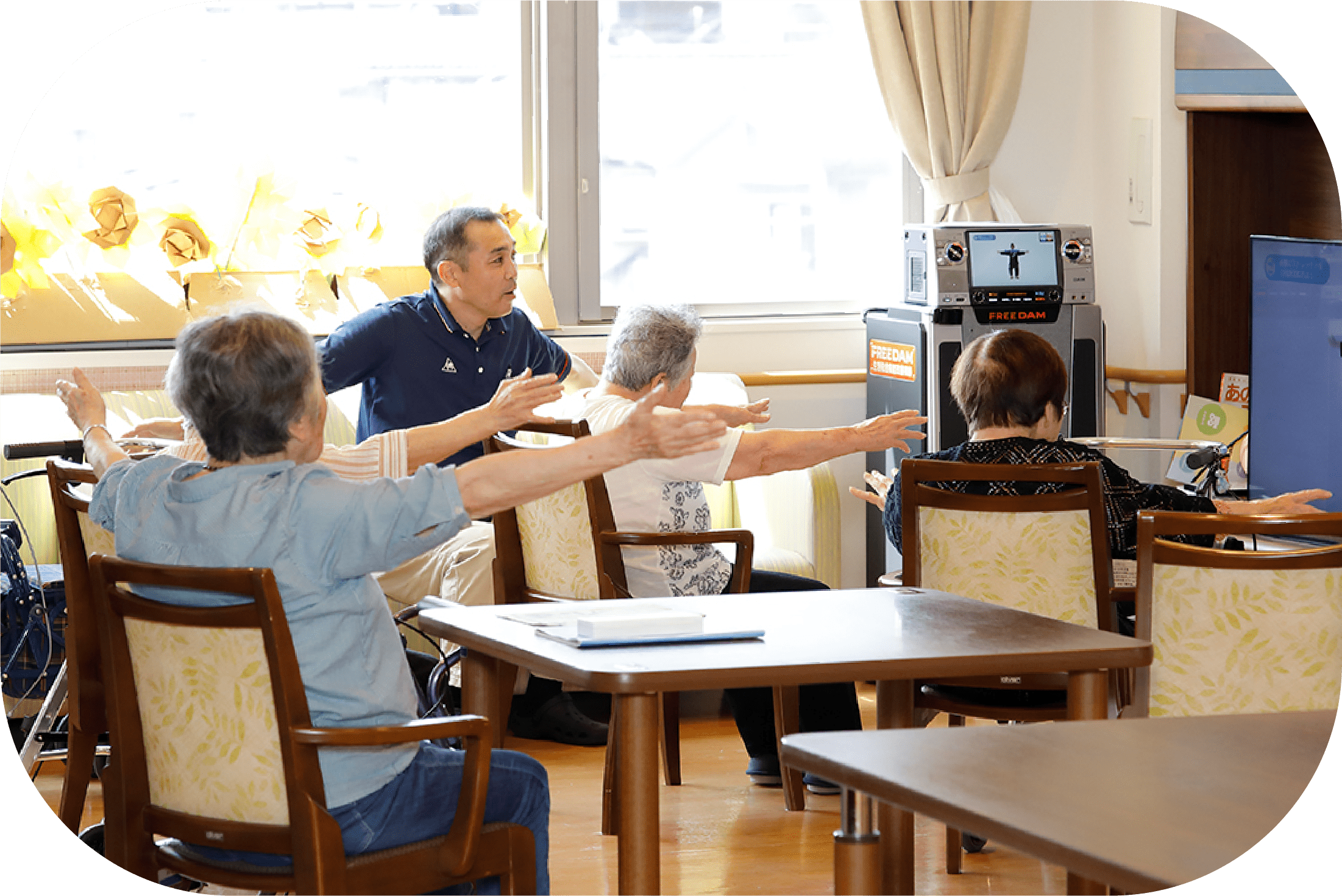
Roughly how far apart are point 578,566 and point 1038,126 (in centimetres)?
306

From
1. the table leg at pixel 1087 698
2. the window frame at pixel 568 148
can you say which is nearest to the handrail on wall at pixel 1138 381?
the window frame at pixel 568 148

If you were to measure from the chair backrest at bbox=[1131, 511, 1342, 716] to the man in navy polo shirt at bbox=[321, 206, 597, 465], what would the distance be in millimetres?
2207

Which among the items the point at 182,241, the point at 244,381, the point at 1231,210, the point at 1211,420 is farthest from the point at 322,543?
the point at 1231,210

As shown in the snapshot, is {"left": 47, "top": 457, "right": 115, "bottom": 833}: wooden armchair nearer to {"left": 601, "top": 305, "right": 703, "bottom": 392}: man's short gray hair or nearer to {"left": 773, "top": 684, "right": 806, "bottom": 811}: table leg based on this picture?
{"left": 601, "top": 305, "right": 703, "bottom": 392}: man's short gray hair

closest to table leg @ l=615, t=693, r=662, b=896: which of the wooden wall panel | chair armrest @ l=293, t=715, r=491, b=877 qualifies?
chair armrest @ l=293, t=715, r=491, b=877

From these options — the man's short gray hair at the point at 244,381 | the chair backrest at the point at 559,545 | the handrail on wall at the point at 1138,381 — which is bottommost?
the chair backrest at the point at 559,545

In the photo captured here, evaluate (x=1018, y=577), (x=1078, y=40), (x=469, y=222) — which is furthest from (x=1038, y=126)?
(x=1018, y=577)

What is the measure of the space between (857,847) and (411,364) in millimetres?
2833

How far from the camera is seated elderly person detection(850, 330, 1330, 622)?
3.34 m

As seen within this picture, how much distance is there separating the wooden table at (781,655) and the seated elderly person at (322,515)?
8.4 inches

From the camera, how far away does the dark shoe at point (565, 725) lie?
14.9 ft

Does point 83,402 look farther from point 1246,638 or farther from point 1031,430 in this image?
point 1246,638

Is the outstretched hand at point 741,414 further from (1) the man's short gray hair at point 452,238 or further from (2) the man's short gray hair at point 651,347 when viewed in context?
(1) the man's short gray hair at point 452,238

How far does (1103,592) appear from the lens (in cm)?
318
